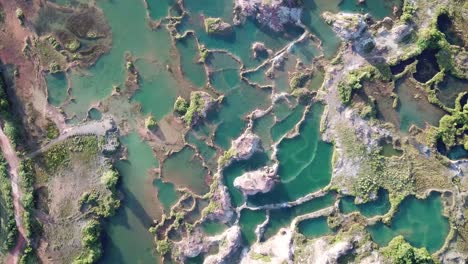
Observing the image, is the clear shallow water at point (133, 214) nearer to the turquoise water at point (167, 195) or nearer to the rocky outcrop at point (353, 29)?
the turquoise water at point (167, 195)

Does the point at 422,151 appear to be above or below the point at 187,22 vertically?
below

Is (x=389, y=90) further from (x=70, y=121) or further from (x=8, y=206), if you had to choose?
(x=8, y=206)

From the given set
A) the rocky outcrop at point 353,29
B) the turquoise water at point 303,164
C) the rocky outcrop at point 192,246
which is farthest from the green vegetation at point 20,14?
the rocky outcrop at point 353,29

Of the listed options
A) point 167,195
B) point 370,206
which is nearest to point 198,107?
point 167,195

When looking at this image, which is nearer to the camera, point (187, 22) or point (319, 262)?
point (319, 262)

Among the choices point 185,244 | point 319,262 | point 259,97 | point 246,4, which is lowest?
point 319,262

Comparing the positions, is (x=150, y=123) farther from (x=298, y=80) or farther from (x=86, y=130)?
(x=298, y=80)

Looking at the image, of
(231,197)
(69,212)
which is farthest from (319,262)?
(69,212)
